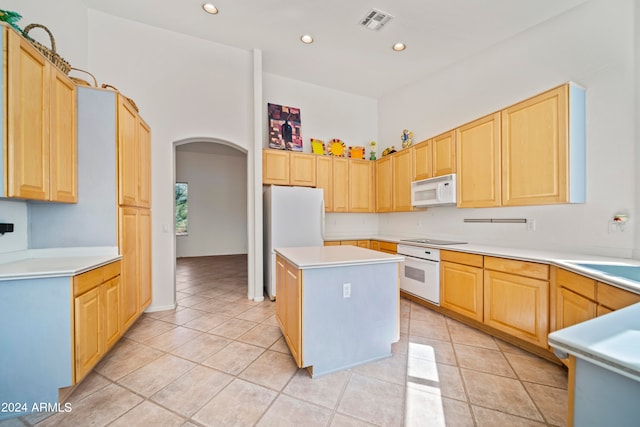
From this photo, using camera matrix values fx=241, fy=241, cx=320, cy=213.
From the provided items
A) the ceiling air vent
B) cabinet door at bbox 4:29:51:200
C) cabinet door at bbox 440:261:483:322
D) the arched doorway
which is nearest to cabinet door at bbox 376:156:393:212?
cabinet door at bbox 440:261:483:322

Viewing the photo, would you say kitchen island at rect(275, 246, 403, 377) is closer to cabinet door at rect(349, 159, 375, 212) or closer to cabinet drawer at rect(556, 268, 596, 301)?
cabinet drawer at rect(556, 268, 596, 301)

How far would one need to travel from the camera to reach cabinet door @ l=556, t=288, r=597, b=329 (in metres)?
1.58

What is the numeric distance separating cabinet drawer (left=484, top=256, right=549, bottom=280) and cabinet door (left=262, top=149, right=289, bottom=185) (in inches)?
112

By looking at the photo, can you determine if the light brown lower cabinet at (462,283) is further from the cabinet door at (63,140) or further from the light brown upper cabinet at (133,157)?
the cabinet door at (63,140)

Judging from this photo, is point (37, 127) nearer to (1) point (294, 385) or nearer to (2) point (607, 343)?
(1) point (294, 385)

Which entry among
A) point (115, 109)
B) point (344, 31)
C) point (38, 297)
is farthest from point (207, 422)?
point (344, 31)

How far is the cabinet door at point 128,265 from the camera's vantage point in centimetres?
220

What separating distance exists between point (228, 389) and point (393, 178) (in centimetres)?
359

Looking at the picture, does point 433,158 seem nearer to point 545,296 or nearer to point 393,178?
point 393,178

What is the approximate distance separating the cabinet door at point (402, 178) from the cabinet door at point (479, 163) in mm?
825

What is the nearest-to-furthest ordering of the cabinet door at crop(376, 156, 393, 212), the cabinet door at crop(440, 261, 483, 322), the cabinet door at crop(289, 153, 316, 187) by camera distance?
the cabinet door at crop(440, 261, 483, 322), the cabinet door at crop(289, 153, 316, 187), the cabinet door at crop(376, 156, 393, 212)

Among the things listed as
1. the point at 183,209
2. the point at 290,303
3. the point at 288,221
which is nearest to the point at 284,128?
the point at 288,221

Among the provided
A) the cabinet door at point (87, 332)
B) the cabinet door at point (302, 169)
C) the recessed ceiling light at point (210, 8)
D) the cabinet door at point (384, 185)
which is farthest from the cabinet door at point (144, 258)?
the cabinet door at point (384, 185)

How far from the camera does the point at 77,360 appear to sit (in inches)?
60.5
